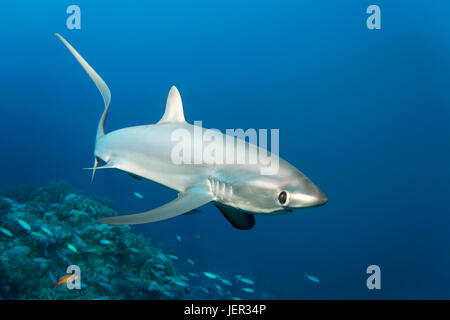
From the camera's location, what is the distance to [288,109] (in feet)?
235

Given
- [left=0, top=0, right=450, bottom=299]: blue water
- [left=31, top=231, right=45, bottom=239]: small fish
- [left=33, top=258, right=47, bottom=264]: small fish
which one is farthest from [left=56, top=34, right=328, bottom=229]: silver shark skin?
[left=0, top=0, right=450, bottom=299]: blue water

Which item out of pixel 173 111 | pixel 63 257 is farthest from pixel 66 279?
pixel 173 111

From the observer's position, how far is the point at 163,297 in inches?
309

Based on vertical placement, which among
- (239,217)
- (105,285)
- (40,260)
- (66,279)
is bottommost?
(105,285)

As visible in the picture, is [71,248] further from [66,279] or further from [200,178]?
[200,178]

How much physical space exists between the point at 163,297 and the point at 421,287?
1670 inches

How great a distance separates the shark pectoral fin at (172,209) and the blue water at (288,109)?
19.4 m

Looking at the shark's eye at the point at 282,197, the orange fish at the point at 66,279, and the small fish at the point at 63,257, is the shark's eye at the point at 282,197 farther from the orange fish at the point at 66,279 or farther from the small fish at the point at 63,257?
the small fish at the point at 63,257

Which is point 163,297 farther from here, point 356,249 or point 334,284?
point 356,249

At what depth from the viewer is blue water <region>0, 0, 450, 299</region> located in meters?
44.3

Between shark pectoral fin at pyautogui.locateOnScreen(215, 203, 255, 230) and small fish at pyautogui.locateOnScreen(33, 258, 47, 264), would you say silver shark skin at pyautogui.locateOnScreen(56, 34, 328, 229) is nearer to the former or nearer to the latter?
shark pectoral fin at pyautogui.locateOnScreen(215, 203, 255, 230)

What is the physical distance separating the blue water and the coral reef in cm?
1288

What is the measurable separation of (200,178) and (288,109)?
235 feet

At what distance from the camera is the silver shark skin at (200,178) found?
217 centimetres
